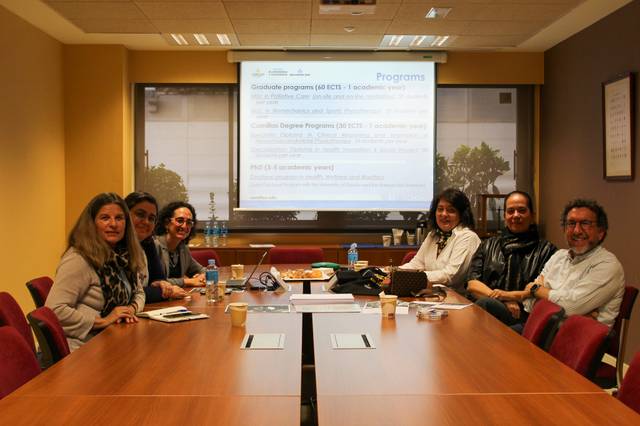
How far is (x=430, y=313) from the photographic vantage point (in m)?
3.44

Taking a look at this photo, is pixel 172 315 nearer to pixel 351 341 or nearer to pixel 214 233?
pixel 351 341

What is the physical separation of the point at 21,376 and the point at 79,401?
46 centimetres

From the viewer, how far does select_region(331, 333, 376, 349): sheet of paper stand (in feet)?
9.18

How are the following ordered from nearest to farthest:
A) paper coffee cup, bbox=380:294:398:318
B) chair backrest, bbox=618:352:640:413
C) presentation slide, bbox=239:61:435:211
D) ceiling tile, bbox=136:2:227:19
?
chair backrest, bbox=618:352:640:413 < paper coffee cup, bbox=380:294:398:318 < ceiling tile, bbox=136:2:227:19 < presentation slide, bbox=239:61:435:211

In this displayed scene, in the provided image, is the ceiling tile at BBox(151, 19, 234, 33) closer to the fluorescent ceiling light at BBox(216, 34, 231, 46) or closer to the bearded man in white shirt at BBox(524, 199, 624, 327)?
Result: the fluorescent ceiling light at BBox(216, 34, 231, 46)

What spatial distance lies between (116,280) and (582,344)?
2.26m

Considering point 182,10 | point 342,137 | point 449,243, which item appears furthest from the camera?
point 342,137

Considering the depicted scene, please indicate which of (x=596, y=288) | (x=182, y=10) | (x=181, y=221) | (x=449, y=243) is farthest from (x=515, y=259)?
(x=182, y=10)

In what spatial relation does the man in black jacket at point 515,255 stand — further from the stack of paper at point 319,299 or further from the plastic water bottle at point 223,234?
the plastic water bottle at point 223,234

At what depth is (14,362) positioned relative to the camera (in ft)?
7.84

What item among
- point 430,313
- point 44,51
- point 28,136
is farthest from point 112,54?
point 430,313

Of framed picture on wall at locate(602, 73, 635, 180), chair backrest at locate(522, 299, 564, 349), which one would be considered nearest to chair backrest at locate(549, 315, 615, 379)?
chair backrest at locate(522, 299, 564, 349)

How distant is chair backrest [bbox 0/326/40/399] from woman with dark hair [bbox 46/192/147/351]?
78 cm

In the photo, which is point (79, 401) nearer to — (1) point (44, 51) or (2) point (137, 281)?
(2) point (137, 281)
